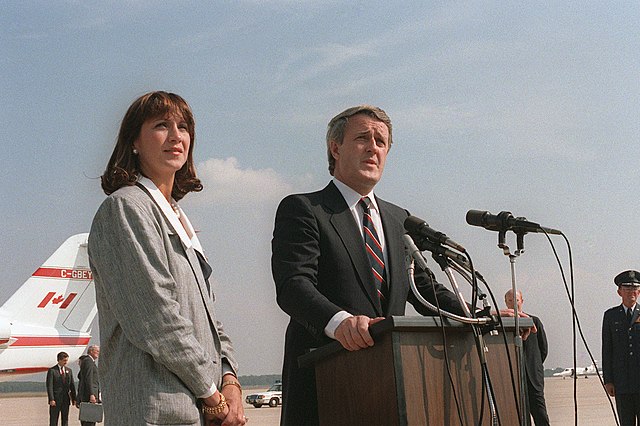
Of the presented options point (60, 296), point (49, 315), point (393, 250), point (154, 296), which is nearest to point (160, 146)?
point (154, 296)

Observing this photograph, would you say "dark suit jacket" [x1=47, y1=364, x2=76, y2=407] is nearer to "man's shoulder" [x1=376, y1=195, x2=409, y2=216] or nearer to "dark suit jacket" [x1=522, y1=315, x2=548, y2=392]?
"dark suit jacket" [x1=522, y1=315, x2=548, y2=392]

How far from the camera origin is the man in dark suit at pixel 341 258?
10.1 feet

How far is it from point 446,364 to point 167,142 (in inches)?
47.1

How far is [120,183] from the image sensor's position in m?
2.61

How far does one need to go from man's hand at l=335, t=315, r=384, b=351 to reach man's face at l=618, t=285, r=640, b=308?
7.56 meters

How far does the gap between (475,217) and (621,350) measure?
280 inches

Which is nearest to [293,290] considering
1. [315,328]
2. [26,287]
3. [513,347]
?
[315,328]

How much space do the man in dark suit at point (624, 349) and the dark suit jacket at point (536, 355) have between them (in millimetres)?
1341

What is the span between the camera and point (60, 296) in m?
21.8

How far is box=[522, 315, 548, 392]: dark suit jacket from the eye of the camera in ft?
25.7

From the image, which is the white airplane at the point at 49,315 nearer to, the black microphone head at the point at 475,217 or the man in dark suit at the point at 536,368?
the man in dark suit at the point at 536,368

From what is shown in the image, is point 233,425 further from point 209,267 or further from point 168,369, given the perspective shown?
point 209,267

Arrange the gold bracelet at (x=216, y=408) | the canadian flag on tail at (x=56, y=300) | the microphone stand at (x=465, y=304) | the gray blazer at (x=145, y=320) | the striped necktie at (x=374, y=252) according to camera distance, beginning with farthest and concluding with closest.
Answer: the canadian flag on tail at (x=56, y=300) → the striped necktie at (x=374, y=252) → the microphone stand at (x=465, y=304) → the gold bracelet at (x=216, y=408) → the gray blazer at (x=145, y=320)

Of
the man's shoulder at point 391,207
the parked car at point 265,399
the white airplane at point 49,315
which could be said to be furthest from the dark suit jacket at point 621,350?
the parked car at point 265,399
